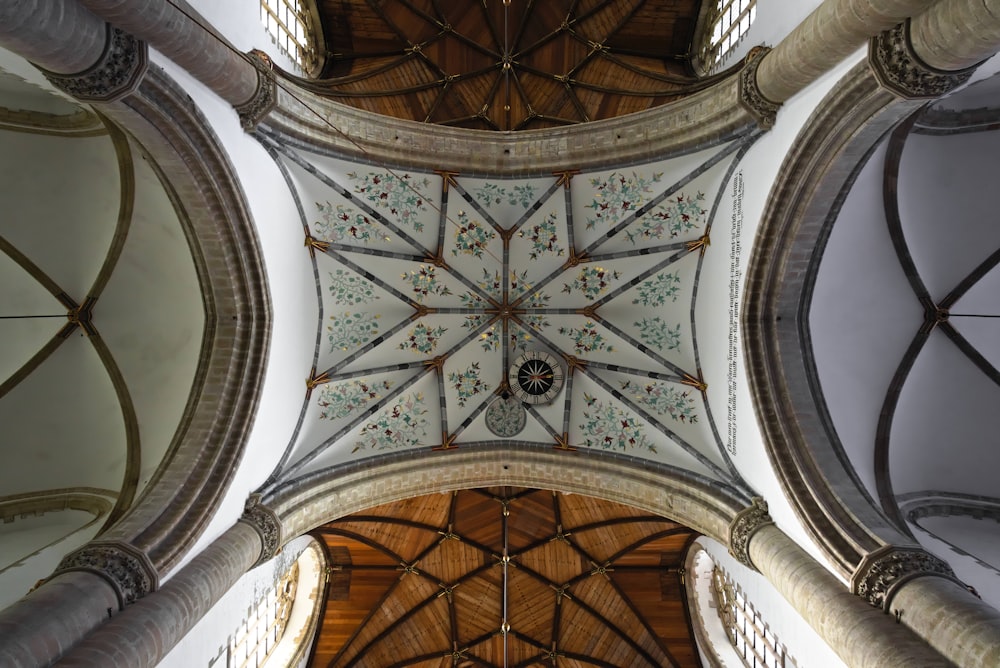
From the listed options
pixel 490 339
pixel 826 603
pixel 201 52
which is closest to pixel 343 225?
pixel 490 339

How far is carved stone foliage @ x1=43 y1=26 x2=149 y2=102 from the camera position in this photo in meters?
5.35

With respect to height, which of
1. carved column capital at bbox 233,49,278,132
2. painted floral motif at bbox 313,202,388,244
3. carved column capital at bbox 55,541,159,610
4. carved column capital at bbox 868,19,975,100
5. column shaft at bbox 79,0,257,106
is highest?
painted floral motif at bbox 313,202,388,244

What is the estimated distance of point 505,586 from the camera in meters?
13.1

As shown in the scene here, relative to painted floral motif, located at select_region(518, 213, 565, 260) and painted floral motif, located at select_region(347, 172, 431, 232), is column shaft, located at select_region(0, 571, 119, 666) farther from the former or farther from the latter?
painted floral motif, located at select_region(518, 213, 565, 260)

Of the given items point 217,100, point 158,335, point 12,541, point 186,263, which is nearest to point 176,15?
point 217,100

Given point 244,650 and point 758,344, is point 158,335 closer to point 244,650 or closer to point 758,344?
point 244,650

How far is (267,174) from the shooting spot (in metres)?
8.39

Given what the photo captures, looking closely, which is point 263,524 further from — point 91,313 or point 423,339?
point 423,339

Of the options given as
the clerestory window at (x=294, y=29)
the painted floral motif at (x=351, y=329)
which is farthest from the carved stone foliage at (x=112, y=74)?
the painted floral motif at (x=351, y=329)

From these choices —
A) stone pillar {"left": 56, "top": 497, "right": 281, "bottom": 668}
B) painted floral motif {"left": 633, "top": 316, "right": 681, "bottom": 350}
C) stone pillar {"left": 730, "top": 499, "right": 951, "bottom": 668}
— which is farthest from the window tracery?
stone pillar {"left": 56, "top": 497, "right": 281, "bottom": 668}

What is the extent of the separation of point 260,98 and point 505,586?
11.0m

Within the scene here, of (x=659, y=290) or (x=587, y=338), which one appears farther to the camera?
(x=587, y=338)

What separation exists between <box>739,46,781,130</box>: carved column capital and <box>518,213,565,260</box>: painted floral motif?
3.95 metres

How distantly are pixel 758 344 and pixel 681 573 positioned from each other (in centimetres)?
727
